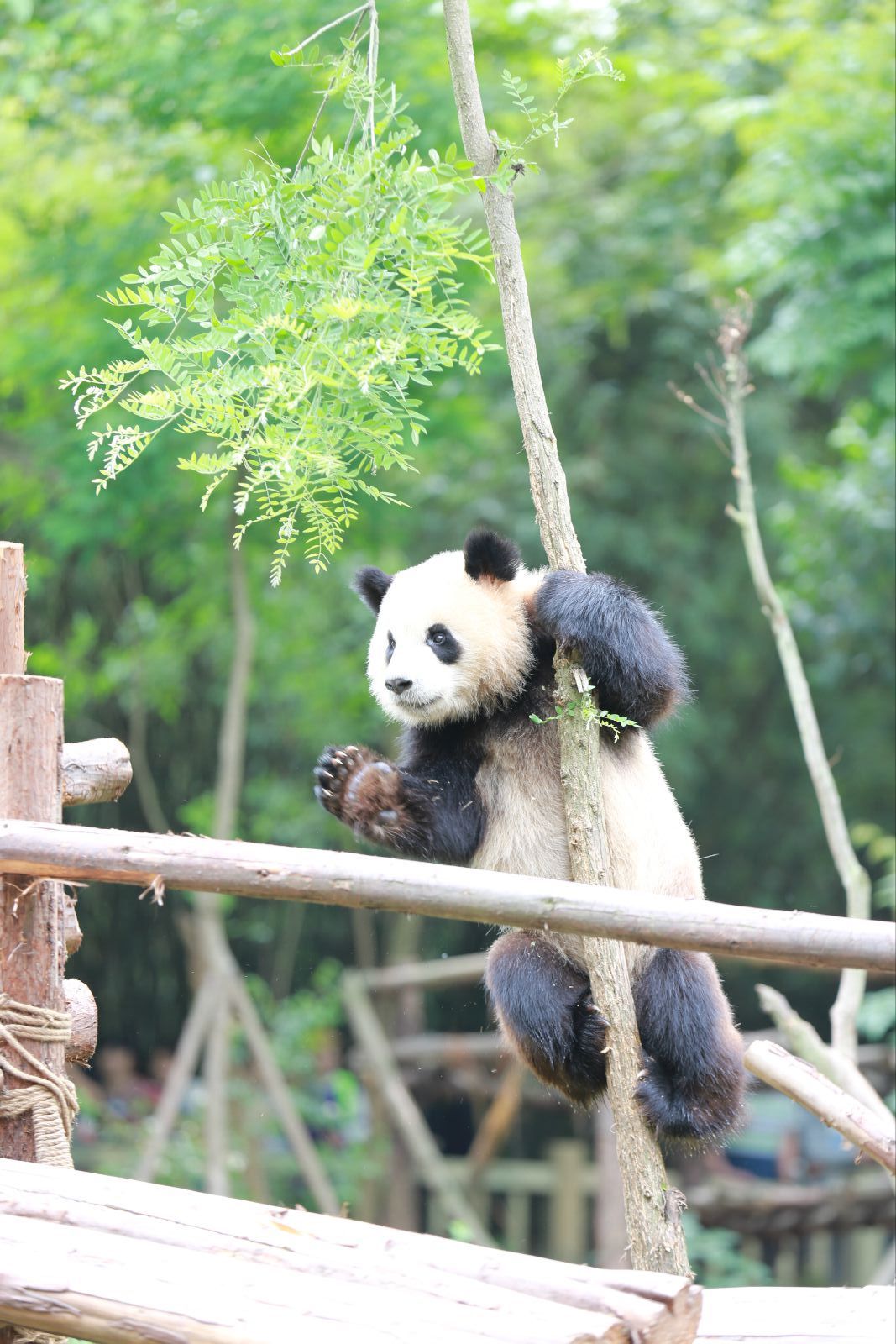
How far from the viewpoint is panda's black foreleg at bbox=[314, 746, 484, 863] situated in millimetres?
3760

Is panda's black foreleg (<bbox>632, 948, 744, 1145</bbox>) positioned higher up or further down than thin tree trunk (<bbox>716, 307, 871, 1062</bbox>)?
further down

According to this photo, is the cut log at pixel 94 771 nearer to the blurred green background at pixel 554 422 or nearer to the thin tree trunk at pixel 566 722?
the thin tree trunk at pixel 566 722

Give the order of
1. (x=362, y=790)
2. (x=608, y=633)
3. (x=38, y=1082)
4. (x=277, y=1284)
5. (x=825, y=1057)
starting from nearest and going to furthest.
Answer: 1. (x=277, y=1284)
2. (x=38, y=1082)
3. (x=608, y=633)
4. (x=362, y=790)
5. (x=825, y=1057)

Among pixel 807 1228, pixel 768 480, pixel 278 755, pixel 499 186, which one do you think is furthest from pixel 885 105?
pixel 807 1228

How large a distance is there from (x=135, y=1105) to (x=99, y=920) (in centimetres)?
139

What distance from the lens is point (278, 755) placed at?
10.7m

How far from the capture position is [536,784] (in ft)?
12.8

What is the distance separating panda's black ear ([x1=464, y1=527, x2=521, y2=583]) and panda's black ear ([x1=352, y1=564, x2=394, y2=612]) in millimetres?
270

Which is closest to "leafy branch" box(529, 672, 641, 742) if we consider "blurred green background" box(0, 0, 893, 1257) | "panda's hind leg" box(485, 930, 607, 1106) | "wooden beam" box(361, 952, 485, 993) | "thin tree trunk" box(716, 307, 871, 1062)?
"panda's hind leg" box(485, 930, 607, 1106)

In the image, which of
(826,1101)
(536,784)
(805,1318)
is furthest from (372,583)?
(805,1318)

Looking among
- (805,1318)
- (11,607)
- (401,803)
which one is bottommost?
(805,1318)

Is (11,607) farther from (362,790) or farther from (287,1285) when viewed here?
(287,1285)

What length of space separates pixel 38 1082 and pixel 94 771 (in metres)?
0.73

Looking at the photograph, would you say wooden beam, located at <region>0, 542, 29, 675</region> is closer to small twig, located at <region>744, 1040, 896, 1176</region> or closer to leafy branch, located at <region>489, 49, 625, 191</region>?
leafy branch, located at <region>489, 49, 625, 191</region>
